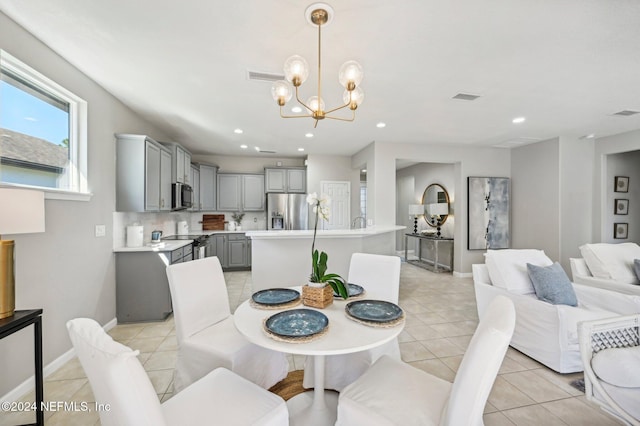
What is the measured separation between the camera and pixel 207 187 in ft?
20.6

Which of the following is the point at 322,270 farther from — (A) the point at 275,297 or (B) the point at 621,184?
(B) the point at 621,184

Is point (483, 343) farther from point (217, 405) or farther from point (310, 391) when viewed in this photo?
point (310, 391)

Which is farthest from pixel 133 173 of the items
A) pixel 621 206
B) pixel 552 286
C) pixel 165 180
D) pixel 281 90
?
pixel 621 206

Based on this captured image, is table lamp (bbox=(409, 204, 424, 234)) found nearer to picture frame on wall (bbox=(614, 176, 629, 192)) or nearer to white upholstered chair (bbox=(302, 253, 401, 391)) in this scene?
picture frame on wall (bbox=(614, 176, 629, 192))

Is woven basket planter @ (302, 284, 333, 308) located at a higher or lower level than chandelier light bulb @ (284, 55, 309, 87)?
lower

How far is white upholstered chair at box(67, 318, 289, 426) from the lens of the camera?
0.85m

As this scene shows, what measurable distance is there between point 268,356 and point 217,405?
2.69 ft

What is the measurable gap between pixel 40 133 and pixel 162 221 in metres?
2.64

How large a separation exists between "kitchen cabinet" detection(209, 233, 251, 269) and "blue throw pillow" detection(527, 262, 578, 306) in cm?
520

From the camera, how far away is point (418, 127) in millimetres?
4414

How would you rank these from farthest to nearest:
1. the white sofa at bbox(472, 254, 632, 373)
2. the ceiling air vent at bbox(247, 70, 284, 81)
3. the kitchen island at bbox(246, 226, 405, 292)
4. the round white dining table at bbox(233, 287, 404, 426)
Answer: the kitchen island at bbox(246, 226, 405, 292) < the ceiling air vent at bbox(247, 70, 284, 81) < the white sofa at bbox(472, 254, 632, 373) < the round white dining table at bbox(233, 287, 404, 426)

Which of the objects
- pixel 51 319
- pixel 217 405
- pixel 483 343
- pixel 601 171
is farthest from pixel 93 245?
pixel 601 171

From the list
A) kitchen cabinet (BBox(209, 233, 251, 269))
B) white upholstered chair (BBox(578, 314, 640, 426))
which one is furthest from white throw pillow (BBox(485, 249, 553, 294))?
kitchen cabinet (BBox(209, 233, 251, 269))

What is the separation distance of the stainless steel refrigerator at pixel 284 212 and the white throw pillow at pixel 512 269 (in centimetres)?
418
